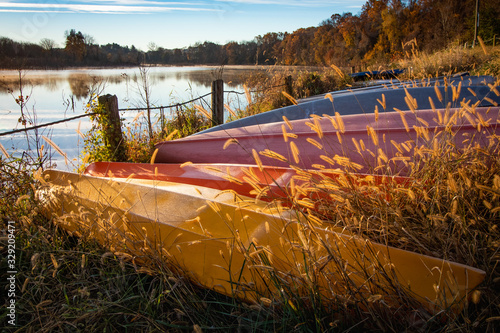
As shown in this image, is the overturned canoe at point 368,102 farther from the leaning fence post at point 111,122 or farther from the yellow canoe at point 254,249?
the yellow canoe at point 254,249

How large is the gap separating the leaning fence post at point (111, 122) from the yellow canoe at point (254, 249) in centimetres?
164

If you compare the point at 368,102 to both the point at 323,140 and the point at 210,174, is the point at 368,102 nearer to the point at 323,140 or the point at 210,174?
the point at 323,140

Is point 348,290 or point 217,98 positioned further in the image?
point 217,98

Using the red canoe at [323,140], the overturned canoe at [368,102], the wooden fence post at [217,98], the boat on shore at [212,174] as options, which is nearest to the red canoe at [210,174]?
the boat on shore at [212,174]

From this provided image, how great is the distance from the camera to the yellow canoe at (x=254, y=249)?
4.10 feet

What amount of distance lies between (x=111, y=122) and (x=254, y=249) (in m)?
2.90

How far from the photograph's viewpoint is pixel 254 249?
4.93ft

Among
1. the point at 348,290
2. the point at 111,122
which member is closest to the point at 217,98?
the point at 111,122

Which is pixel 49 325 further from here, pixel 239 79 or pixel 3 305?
pixel 239 79

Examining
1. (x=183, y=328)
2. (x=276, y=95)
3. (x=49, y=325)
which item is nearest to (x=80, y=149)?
(x=49, y=325)

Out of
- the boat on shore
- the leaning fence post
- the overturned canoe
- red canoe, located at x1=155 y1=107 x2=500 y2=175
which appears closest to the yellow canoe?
the boat on shore

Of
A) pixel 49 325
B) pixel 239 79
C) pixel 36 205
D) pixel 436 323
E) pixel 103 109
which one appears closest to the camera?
pixel 436 323

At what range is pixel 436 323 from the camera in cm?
121

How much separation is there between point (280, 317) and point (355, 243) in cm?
40
